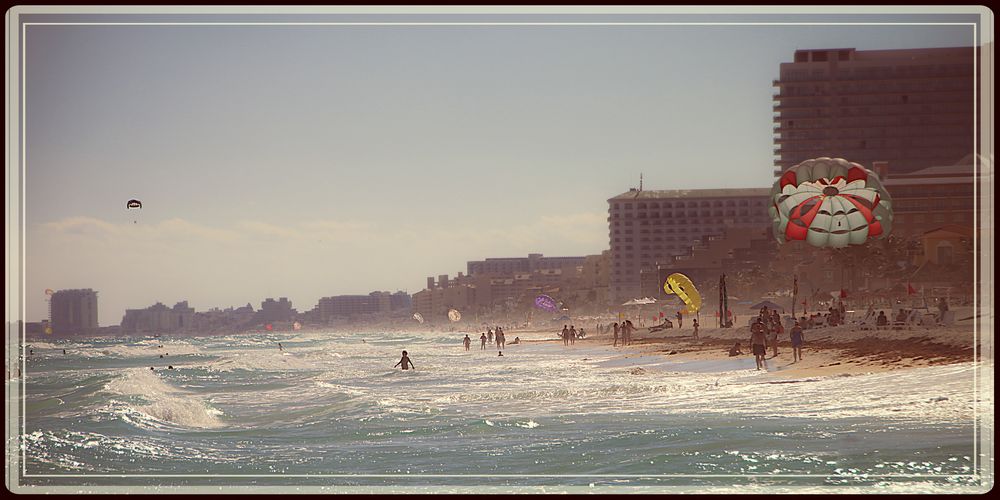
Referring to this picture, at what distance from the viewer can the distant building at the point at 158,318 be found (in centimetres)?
1878

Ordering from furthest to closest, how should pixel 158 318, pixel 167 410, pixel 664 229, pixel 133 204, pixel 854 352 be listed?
pixel 664 229
pixel 158 318
pixel 854 352
pixel 167 410
pixel 133 204

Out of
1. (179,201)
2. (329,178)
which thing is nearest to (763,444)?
(329,178)

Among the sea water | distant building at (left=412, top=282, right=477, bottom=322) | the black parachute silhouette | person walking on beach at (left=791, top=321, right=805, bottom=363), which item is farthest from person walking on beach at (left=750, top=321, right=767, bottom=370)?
distant building at (left=412, top=282, right=477, bottom=322)

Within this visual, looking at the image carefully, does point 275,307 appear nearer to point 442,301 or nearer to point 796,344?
point 796,344

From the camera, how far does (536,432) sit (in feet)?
44.3

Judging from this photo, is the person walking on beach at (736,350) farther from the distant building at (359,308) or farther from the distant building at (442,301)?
the distant building at (359,308)

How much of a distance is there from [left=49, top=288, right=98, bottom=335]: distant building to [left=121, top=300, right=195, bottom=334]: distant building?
6.11 ft

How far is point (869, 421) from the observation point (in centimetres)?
1229

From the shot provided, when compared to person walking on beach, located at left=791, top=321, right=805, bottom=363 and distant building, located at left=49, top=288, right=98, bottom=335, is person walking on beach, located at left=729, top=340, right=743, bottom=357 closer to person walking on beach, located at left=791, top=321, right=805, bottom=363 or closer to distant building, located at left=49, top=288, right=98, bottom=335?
person walking on beach, located at left=791, top=321, right=805, bottom=363

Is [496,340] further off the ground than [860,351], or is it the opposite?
[860,351]

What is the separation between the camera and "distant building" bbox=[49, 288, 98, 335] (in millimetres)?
12906

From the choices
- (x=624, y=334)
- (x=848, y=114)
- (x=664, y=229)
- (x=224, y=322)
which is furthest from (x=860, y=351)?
(x=848, y=114)

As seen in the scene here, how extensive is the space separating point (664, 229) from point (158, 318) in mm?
69100

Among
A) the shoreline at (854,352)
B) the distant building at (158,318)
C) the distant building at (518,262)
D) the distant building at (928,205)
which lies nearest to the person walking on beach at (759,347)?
the shoreline at (854,352)
